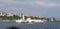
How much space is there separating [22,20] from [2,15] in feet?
65.7

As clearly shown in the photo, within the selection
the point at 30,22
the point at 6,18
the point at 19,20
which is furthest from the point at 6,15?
the point at 30,22

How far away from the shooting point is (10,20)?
164 meters

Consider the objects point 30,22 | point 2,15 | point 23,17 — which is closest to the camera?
point 30,22

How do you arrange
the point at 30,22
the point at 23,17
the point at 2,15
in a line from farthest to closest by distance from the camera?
the point at 2,15 → the point at 23,17 → the point at 30,22

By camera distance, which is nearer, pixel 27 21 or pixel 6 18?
pixel 27 21

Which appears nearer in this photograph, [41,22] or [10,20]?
[41,22]

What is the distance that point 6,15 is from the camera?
525 ft

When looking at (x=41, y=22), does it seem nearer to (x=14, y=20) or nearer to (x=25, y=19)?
(x=25, y=19)

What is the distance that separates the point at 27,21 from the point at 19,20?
6151mm

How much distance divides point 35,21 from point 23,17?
8720 mm

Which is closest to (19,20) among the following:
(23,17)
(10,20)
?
(23,17)

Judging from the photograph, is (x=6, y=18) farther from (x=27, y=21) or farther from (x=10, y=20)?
(x=27, y=21)

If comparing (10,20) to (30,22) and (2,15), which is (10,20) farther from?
(30,22)

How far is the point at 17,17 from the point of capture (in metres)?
159
